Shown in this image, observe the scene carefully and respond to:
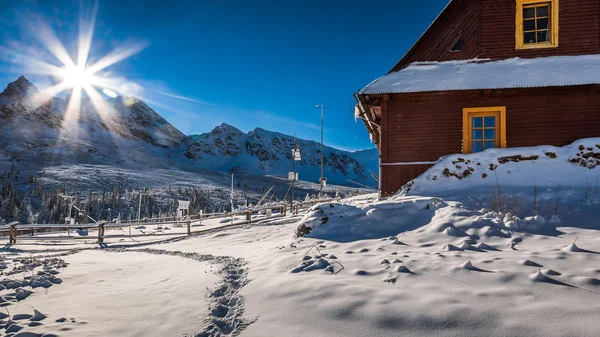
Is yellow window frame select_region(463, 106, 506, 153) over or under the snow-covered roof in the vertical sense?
under

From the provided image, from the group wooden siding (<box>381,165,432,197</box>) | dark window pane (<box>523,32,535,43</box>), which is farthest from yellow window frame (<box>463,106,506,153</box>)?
dark window pane (<box>523,32,535,43</box>)

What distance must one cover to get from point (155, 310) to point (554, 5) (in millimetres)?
14265

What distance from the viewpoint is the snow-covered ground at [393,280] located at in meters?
3.03

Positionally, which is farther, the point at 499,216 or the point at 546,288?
the point at 499,216

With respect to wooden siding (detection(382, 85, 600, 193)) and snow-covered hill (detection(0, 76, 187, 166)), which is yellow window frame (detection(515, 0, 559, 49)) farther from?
snow-covered hill (detection(0, 76, 187, 166))

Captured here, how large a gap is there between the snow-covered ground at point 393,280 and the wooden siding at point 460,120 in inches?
115

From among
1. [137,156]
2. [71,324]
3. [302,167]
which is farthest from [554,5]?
[302,167]

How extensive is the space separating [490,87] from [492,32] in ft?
9.41

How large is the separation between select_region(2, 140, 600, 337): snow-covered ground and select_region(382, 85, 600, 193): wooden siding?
2.92m

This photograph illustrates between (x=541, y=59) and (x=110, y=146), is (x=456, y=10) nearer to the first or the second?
(x=541, y=59)

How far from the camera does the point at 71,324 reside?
141 inches

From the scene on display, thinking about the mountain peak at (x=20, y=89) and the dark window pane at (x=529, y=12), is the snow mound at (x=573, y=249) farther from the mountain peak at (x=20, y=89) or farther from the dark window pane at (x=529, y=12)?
the mountain peak at (x=20, y=89)

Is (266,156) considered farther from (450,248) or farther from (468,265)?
(468,265)

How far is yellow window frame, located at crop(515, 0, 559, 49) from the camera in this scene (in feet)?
36.9
